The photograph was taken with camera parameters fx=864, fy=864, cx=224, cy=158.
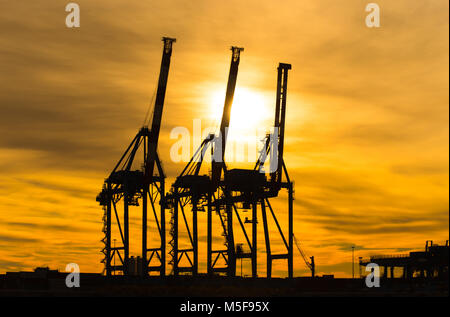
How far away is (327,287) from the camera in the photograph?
110m

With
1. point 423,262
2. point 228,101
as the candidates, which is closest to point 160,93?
point 228,101

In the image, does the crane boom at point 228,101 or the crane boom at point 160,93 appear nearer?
the crane boom at point 160,93

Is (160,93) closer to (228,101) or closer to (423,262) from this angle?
(228,101)

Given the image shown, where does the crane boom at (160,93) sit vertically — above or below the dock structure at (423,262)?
above

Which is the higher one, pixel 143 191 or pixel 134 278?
pixel 143 191

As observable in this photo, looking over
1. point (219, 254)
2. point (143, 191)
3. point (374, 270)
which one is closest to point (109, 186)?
point (143, 191)

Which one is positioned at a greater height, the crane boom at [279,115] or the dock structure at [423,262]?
the crane boom at [279,115]

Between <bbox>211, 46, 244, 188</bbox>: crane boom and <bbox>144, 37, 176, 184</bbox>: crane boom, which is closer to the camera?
<bbox>144, 37, 176, 184</bbox>: crane boom

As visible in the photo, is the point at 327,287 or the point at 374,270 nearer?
the point at 327,287

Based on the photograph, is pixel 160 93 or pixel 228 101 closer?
pixel 160 93
